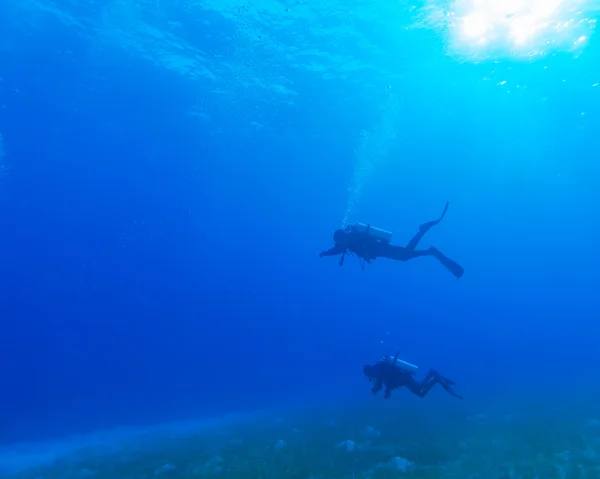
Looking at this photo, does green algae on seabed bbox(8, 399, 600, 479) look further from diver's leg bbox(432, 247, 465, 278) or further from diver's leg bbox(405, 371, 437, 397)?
diver's leg bbox(432, 247, 465, 278)

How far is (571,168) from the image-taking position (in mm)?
49688

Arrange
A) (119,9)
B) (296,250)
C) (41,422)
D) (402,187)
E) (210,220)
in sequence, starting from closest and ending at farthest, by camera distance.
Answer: (119,9), (41,422), (402,187), (210,220), (296,250)

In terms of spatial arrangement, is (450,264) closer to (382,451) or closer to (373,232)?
(373,232)

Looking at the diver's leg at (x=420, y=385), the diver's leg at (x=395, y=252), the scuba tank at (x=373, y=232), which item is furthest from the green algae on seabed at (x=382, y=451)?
the scuba tank at (x=373, y=232)

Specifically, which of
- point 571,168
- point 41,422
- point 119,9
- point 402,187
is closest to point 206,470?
point 119,9

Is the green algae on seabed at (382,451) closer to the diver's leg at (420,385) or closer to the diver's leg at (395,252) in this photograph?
the diver's leg at (420,385)

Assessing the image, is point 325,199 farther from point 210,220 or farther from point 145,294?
point 145,294

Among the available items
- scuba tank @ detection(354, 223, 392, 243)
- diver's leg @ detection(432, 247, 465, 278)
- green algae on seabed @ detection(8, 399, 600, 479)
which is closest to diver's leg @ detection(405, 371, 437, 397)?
diver's leg @ detection(432, 247, 465, 278)

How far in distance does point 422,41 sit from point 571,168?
34065 mm

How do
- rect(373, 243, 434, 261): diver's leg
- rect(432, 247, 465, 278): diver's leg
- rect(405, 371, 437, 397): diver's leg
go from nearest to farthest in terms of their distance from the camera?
rect(405, 371, 437, 397): diver's leg < rect(373, 243, 434, 261): diver's leg < rect(432, 247, 465, 278): diver's leg

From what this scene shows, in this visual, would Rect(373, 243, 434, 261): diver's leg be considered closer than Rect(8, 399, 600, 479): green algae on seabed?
Yes

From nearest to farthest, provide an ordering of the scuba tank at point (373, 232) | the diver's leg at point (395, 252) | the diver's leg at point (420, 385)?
the scuba tank at point (373, 232) < the diver's leg at point (420, 385) < the diver's leg at point (395, 252)

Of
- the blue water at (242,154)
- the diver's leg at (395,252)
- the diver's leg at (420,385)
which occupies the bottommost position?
the diver's leg at (420,385)

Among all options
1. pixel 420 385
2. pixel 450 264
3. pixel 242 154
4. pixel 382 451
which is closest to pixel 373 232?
pixel 450 264
